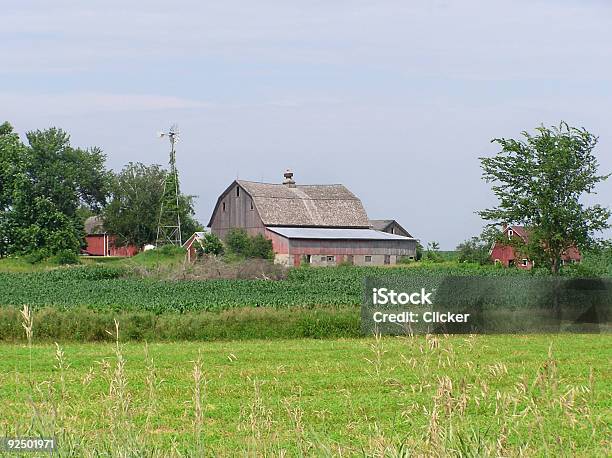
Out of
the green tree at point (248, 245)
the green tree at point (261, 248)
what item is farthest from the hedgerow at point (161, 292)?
the green tree at point (248, 245)

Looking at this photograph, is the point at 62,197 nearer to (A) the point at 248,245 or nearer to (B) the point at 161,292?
(A) the point at 248,245

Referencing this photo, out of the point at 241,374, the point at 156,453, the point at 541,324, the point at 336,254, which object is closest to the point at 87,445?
the point at 156,453

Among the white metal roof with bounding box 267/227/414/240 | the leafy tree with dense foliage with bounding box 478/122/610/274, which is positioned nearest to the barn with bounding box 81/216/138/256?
the white metal roof with bounding box 267/227/414/240

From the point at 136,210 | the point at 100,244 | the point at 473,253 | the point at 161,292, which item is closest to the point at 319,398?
the point at 161,292

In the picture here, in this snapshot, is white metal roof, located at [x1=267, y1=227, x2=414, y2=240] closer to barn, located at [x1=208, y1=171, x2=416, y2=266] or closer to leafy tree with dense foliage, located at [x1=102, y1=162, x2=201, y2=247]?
barn, located at [x1=208, y1=171, x2=416, y2=266]

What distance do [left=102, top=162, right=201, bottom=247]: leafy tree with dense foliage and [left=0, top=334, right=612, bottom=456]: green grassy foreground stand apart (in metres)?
75.6

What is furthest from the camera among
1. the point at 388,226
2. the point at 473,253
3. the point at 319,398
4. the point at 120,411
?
the point at 388,226

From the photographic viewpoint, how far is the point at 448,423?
4.48m

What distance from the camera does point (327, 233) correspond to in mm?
78250

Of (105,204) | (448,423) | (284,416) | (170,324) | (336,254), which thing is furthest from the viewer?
(105,204)

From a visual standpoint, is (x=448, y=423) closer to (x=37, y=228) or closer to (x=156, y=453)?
(x=156, y=453)

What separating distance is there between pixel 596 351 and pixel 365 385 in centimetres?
933

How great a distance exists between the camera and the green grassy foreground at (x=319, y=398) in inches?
166

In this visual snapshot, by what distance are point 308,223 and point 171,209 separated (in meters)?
13.7
